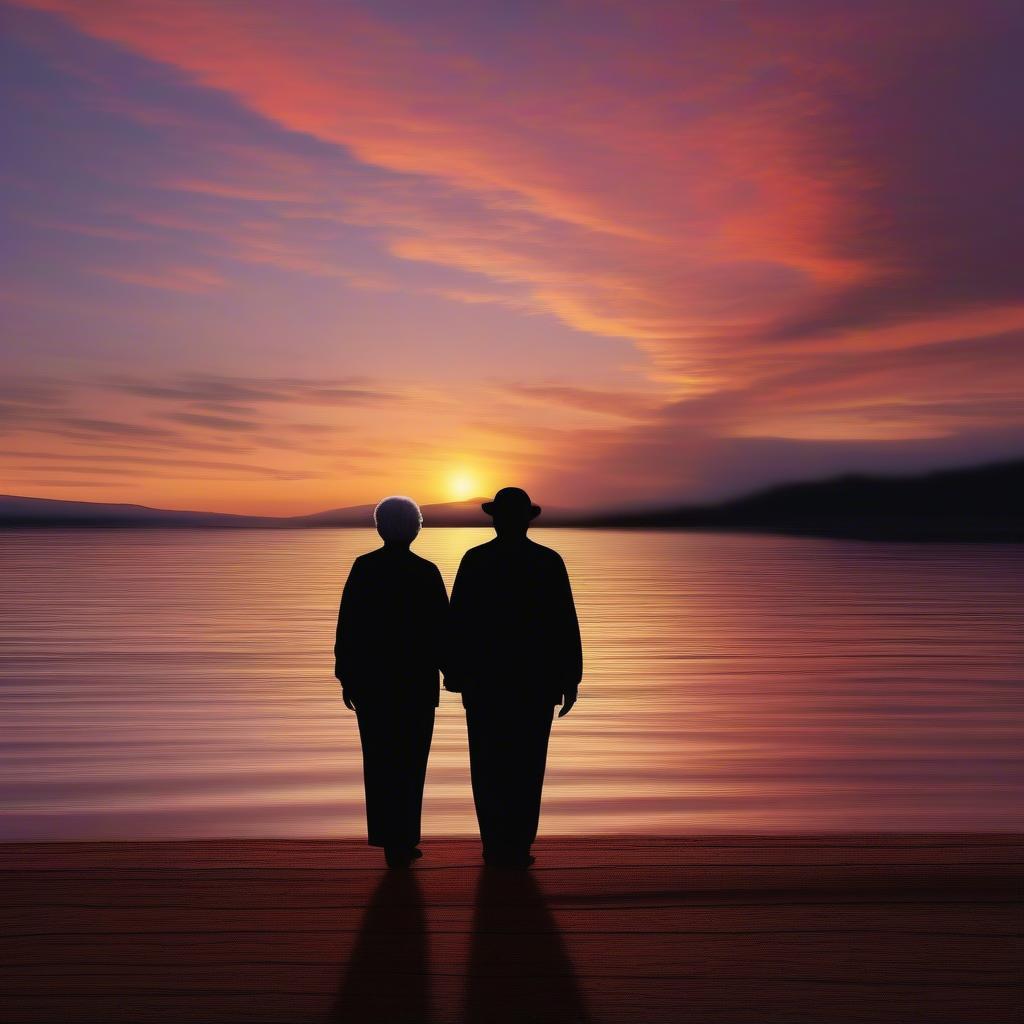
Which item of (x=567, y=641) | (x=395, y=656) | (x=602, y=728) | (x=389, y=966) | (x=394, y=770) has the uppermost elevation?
(x=567, y=641)

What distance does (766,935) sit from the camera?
167 inches

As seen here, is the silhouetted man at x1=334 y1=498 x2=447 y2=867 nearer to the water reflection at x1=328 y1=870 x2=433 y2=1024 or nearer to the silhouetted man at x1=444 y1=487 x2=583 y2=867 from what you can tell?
the silhouetted man at x1=444 y1=487 x2=583 y2=867

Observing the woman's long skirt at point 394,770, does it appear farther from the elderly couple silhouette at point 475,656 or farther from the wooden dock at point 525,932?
the wooden dock at point 525,932

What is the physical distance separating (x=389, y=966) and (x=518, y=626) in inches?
69.1

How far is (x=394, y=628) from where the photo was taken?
5129mm

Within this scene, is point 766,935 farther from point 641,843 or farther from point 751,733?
point 751,733

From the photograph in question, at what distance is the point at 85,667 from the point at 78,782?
7.94 meters

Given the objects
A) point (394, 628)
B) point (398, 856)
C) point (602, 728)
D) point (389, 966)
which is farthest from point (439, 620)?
point (602, 728)

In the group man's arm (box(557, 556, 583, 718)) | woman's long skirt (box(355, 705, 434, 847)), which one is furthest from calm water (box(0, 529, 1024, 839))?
man's arm (box(557, 556, 583, 718))

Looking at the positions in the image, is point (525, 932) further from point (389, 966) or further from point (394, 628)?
point (394, 628)

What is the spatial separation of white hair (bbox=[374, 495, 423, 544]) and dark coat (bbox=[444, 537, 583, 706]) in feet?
1.10

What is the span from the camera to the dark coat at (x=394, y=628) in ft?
16.8

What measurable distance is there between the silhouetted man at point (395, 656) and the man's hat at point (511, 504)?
16.0 inches

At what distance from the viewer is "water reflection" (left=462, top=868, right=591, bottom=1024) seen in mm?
3621
